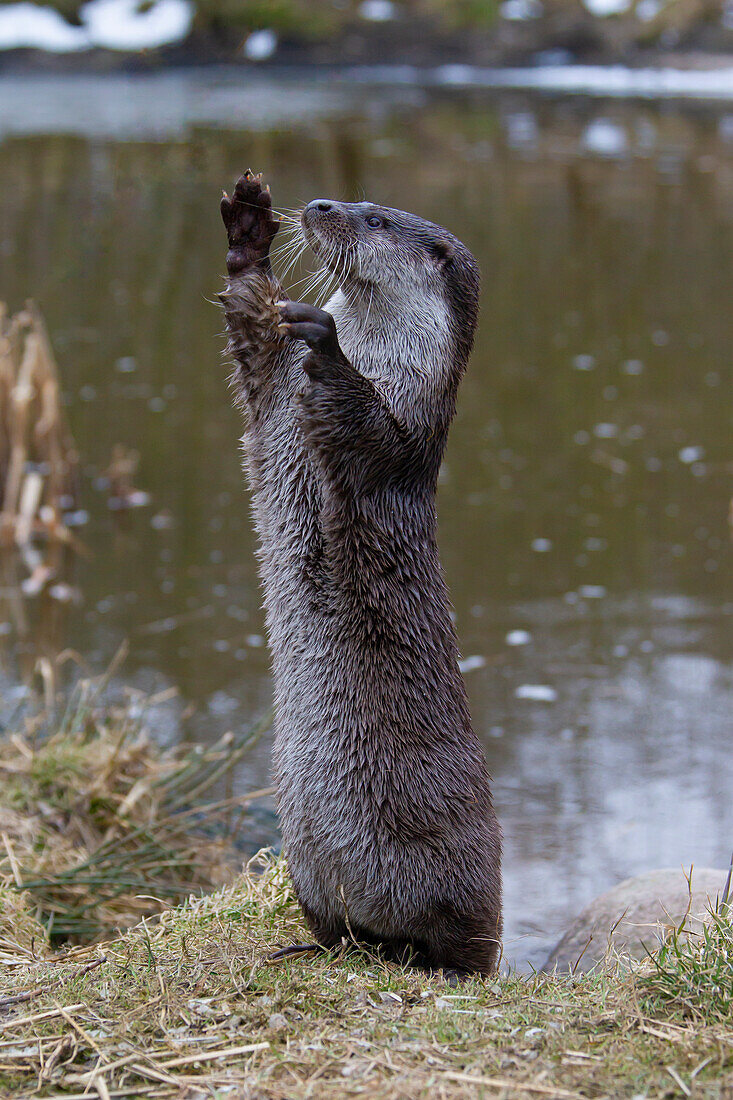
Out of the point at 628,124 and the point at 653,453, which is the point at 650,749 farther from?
the point at 628,124

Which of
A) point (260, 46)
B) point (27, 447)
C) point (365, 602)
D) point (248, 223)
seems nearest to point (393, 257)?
point (248, 223)

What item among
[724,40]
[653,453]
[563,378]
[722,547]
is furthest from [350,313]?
[724,40]

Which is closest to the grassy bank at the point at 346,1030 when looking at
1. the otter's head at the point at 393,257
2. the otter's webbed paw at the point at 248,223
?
the otter's head at the point at 393,257

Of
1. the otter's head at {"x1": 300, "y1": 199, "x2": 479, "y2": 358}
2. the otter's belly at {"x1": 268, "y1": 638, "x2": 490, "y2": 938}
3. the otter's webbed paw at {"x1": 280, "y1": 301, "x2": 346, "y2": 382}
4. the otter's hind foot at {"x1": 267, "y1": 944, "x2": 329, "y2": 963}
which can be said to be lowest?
the otter's hind foot at {"x1": 267, "y1": 944, "x2": 329, "y2": 963}

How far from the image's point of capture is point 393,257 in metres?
3.41

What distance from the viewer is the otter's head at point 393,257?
3.39 metres

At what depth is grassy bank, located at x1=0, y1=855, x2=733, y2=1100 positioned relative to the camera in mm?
2523

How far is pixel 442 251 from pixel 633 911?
2201 millimetres

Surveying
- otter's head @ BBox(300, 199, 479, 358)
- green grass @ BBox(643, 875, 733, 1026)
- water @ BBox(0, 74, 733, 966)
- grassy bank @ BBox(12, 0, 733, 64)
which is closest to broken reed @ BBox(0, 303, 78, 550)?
A: water @ BBox(0, 74, 733, 966)

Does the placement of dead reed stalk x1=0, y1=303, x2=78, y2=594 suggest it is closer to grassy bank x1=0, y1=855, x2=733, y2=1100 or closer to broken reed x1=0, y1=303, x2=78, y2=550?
broken reed x1=0, y1=303, x2=78, y2=550

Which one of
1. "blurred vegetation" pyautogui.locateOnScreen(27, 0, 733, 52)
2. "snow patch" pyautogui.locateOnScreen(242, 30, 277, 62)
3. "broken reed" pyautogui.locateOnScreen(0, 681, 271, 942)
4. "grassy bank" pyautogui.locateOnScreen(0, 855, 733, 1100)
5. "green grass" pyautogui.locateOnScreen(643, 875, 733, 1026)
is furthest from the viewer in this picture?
"blurred vegetation" pyautogui.locateOnScreen(27, 0, 733, 52)

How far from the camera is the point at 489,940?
128 inches

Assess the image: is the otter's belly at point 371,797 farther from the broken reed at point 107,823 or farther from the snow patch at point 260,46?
the snow patch at point 260,46

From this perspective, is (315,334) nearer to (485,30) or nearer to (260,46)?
(260,46)
